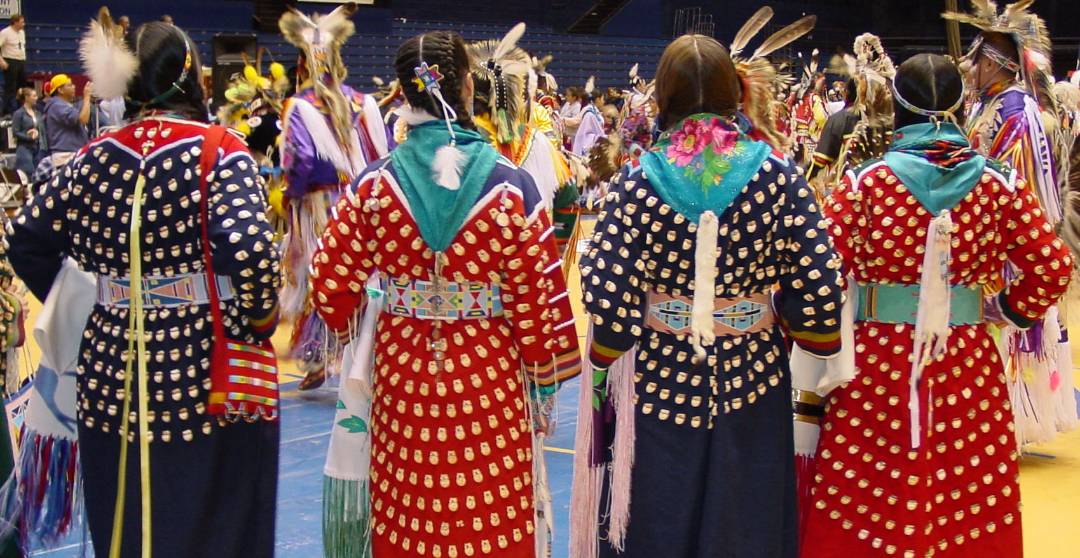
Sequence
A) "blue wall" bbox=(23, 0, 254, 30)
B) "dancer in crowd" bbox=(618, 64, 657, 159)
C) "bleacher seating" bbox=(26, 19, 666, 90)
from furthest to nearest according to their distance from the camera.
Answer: "blue wall" bbox=(23, 0, 254, 30) < "bleacher seating" bbox=(26, 19, 666, 90) < "dancer in crowd" bbox=(618, 64, 657, 159)

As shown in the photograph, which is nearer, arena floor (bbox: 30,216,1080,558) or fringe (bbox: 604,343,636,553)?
fringe (bbox: 604,343,636,553)

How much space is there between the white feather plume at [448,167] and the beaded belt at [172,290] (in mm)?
513

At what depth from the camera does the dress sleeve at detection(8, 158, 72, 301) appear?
95.2 inches

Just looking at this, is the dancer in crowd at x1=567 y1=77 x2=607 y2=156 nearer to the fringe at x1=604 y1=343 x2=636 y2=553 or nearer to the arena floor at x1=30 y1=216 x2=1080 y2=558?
the arena floor at x1=30 y1=216 x2=1080 y2=558

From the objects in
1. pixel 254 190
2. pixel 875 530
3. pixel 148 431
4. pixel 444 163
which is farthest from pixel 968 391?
pixel 148 431

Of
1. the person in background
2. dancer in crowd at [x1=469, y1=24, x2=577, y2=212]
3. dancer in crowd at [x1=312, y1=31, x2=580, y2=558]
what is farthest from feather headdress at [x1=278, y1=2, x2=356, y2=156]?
the person in background

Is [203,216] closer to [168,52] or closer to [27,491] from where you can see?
[168,52]

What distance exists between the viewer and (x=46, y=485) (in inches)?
107

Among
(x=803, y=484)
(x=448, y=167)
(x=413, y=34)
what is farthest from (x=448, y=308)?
(x=413, y=34)

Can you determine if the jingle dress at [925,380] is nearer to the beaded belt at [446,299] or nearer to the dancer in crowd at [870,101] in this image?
the beaded belt at [446,299]

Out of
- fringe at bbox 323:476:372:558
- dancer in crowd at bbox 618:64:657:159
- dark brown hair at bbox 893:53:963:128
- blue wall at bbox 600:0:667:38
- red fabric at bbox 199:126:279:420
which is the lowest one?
fringe at bbox 323:476:372:558

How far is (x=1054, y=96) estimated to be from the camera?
3961 millimetres

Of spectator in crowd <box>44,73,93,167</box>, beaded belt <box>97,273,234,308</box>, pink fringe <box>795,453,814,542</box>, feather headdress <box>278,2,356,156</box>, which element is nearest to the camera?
beaded belt <box>97,273,234,308</box>

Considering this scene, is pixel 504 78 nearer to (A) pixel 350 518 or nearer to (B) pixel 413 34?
(A) pixel 350 518
